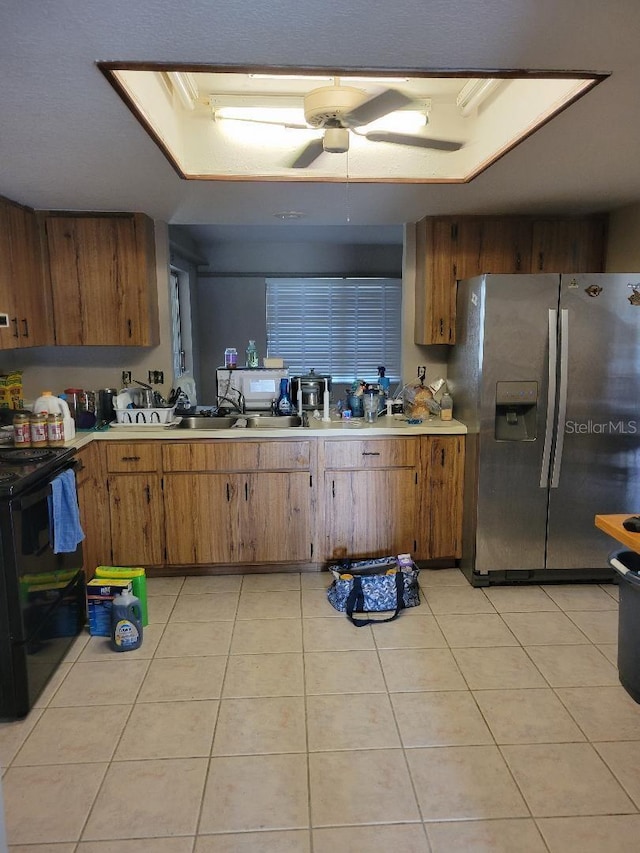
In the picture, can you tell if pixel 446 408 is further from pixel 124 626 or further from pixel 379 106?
pixel 124 626

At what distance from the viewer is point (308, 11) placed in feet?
4.50

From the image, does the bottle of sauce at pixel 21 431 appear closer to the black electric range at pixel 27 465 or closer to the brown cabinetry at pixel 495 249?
the black electric range at pixel 27 465

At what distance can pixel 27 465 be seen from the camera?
2475 mm

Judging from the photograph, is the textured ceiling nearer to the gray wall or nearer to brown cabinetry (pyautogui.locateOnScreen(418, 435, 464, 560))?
brown cabinetry (pyautogui.locateOnScreen(418, 435, 464, 560))

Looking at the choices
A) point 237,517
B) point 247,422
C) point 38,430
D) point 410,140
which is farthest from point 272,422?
point 410,140

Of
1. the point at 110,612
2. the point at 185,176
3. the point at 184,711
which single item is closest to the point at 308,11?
the point at 185,176

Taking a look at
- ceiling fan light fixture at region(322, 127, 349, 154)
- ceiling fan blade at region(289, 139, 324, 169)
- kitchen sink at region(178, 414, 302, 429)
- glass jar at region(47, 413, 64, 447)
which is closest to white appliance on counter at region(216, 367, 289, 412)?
kitchen sink at region(178, 414, 302, 429)

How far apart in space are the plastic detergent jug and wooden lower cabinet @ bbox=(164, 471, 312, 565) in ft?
2.40

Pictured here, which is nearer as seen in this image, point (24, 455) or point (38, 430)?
point (24, 455)

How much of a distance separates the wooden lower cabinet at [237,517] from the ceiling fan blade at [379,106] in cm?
200

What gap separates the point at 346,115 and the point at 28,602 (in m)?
2.16

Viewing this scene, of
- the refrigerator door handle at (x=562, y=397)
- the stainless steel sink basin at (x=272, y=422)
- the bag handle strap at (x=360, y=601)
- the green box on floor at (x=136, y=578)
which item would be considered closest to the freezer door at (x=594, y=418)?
the refrigerator door handle at (x=562, y=397)

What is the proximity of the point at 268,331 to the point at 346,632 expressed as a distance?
4310 mm

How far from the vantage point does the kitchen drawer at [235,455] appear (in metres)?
3.41
